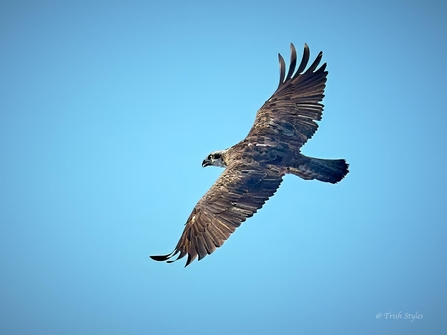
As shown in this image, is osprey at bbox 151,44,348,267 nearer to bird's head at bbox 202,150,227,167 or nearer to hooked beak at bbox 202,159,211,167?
bird's head at bbox 202,150,227,167

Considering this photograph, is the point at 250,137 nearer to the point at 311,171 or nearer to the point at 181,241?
the point at 311,171

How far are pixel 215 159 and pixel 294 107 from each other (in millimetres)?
2386

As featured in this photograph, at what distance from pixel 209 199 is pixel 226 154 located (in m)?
1.85

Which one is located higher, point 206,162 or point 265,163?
point 206,162

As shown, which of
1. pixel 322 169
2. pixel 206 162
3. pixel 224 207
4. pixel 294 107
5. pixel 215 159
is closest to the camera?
pixel 224 207

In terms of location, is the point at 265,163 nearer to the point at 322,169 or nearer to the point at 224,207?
the point at 322,169

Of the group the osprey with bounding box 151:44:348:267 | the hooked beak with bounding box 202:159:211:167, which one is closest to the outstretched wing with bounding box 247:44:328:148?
the osprey with bounding box 151:44:348:267

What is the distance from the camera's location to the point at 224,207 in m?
11.8

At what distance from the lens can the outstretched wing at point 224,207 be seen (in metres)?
11.5

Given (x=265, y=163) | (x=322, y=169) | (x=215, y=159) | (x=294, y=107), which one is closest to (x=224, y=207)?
(x=265, y=163)

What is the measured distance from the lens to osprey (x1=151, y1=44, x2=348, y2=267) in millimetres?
11626

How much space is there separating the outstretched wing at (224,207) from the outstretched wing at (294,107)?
1079mm

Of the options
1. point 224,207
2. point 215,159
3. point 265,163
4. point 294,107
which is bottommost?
point 224,207

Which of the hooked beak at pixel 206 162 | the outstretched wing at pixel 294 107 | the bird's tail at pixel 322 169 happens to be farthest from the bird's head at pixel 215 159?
the bird's tail at pixel 322 169
